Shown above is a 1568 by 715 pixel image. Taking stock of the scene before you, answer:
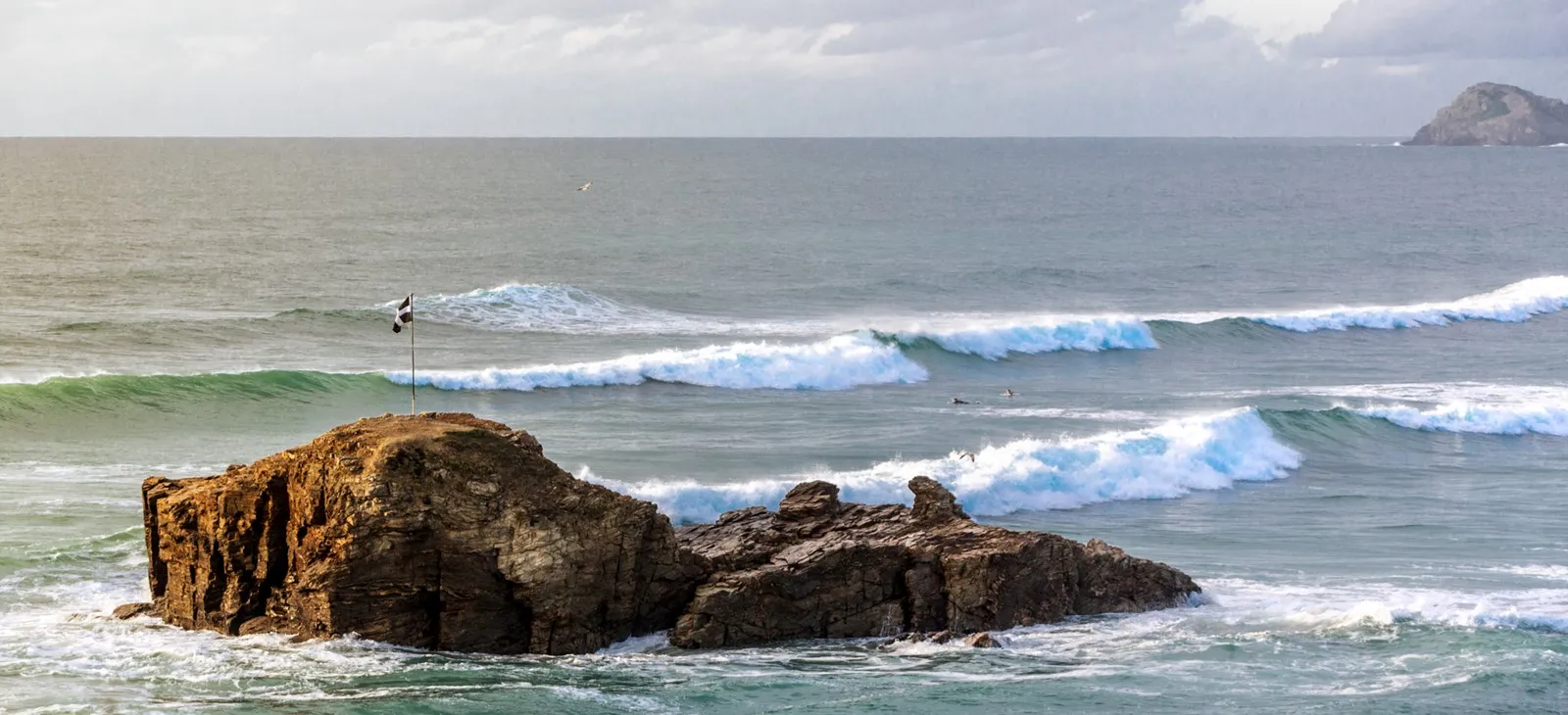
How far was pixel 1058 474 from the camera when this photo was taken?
32.1 meters

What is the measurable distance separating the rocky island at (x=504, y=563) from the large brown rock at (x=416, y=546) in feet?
0.07

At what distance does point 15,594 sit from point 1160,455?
21878mm

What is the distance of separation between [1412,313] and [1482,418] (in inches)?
780

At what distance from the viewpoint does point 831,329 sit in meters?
52.2

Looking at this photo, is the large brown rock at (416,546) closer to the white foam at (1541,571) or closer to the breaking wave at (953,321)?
the white foam at (1541,571)

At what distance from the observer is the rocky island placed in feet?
60.7

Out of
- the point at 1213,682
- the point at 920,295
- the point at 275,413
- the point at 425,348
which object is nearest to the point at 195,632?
the point at 1213,682

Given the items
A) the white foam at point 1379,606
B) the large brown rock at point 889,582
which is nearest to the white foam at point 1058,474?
the white foam at point 1379,606

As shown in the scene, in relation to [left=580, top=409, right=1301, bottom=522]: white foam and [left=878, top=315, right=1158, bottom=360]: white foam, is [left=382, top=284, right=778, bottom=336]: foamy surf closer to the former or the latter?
[left=878, top=315, right=1158, bottom=360]: white foam

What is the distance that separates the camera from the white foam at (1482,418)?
38.6 metres

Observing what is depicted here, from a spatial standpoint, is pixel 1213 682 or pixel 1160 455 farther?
pixel 1160 455

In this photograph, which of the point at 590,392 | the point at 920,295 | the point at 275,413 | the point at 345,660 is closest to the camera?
the point at 345,660

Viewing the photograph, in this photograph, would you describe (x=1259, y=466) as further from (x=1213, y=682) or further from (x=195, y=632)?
(x=195, y=632)

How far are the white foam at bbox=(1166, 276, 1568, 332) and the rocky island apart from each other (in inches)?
1419
